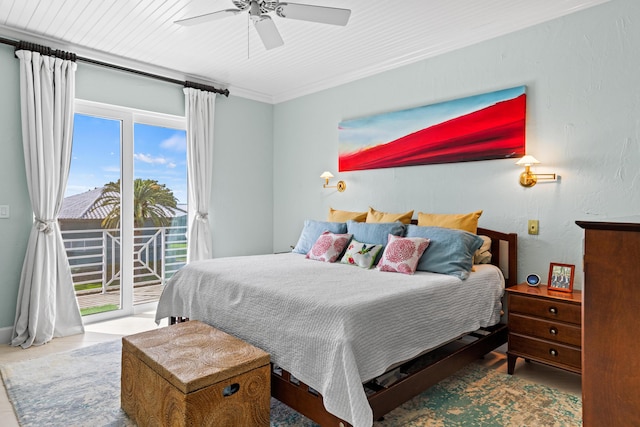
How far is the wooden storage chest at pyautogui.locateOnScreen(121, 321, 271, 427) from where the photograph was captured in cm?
166

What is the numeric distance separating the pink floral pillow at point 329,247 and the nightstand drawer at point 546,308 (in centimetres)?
133

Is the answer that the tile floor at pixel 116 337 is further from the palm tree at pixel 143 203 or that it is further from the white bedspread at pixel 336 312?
the palm tree at pixel 143 203

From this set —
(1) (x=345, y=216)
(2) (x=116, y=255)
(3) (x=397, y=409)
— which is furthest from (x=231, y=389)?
(2) (x=116, y=255)

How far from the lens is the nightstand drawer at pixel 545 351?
7.70 feet

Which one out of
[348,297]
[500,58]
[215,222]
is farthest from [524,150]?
[215,222]

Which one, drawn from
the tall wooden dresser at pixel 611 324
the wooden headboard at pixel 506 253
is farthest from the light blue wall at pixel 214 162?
the tall wooden dresser at pixel 611 324

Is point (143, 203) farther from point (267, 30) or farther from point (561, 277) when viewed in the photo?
point (561, 277)

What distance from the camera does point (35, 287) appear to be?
10.6 feet

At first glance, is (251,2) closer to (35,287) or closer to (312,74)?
(312,74)

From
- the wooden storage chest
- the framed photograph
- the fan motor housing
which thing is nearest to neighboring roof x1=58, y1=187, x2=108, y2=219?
the wooden storage chest

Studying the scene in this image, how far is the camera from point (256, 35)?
3230mm

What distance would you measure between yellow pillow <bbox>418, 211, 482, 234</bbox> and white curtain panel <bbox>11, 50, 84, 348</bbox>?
3.22 meters

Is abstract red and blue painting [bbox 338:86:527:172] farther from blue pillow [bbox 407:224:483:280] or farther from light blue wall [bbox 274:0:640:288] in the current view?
blue pillow [bbox 407:224:483:280]

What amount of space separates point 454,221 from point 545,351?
1.10m
